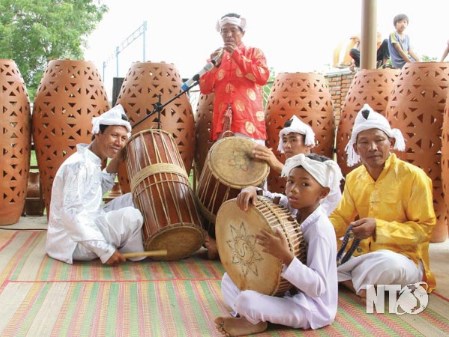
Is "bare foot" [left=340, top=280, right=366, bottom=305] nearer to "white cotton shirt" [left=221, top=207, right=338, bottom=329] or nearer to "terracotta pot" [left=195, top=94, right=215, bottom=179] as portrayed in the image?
"white cotton shirt" [left=221, top=207, right=338, bottom=329]

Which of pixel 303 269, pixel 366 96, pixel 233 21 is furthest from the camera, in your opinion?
pixel 366 96

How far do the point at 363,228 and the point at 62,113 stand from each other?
8.80 feet

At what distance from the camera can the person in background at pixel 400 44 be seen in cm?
623

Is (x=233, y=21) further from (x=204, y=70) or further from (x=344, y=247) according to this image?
(x=344, y=247)

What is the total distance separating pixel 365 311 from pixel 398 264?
0.94 feet

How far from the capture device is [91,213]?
11.5ft

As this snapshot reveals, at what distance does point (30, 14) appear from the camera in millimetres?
11656

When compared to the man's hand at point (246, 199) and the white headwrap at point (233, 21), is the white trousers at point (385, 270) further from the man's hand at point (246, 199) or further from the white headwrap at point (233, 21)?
the white headwrap at point (233, 21)

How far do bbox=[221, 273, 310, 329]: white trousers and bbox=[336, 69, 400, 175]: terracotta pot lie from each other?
234 centimetres

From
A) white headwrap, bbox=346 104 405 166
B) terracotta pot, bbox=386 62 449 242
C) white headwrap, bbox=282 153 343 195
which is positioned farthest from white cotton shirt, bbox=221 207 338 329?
terracotta pot, bbox=386 62 449 242

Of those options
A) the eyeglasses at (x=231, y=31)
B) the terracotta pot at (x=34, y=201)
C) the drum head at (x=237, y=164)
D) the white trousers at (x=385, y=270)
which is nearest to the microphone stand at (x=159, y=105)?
the eyeglasses at (x=231, y=31)

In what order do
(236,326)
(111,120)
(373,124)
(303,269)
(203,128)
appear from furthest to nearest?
(203,128) < (111,120) < (373,124) < (236,326) < (303,269)

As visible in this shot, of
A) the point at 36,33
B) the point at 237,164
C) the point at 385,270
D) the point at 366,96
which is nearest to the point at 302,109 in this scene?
the point at 366,96

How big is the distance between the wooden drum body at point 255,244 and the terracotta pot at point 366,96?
2205 mm
